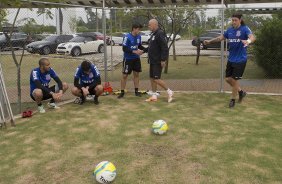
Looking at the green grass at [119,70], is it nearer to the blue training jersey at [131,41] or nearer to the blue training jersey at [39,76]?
the blue training jersey at [131,41]

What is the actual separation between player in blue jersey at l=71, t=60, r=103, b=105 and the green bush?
250 inches

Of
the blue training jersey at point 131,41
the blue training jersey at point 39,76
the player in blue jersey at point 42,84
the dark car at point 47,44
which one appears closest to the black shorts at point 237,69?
the blue training jersey at point 131,41

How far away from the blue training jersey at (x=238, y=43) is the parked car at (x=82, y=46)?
7.22m

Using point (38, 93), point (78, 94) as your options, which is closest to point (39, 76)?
point (38, 93)

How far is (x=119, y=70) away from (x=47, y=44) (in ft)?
12.2

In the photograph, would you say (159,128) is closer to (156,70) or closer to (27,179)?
(27,179)

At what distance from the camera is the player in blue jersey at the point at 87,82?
24.6ft

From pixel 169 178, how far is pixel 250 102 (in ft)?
14.8

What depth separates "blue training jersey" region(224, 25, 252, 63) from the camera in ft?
22.6

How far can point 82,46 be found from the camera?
51.9ft

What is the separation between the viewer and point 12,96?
9.00m

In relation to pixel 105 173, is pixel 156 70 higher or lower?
higher

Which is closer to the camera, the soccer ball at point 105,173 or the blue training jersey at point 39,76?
the soccer ball at point 105,173

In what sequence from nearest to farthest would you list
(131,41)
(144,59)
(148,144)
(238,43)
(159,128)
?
(148,144), (159,128), (238,43), (131,41), (144,59)
